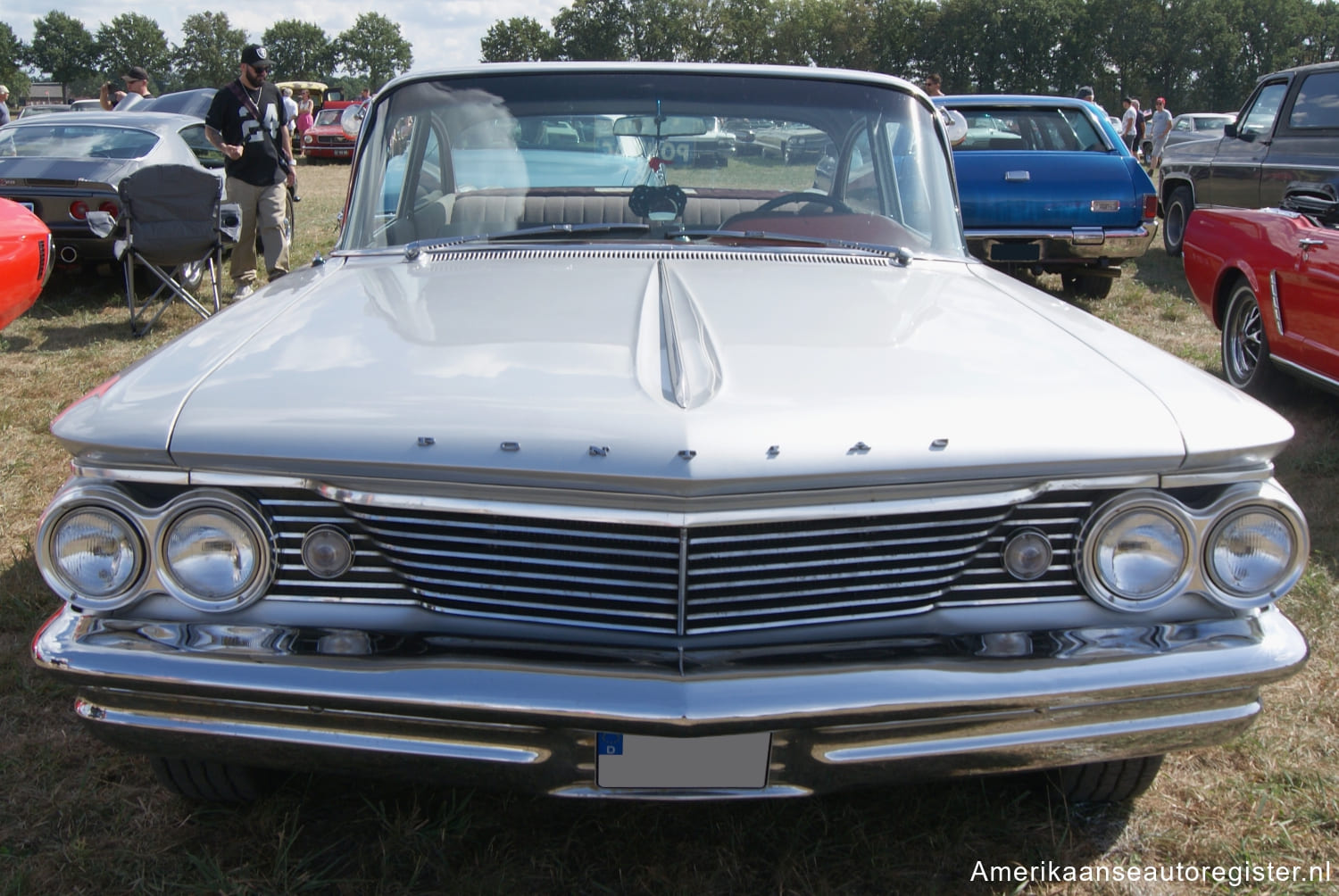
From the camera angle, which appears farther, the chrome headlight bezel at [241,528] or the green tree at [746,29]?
the green tree at [746,29]

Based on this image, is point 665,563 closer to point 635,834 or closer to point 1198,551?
point 635,834

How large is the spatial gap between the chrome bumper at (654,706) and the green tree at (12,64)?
8548 cm

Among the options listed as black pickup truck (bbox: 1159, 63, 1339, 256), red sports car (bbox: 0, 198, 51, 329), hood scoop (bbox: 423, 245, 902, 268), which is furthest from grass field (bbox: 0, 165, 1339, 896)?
black pickup truck (bbox: 1159, 63, 1339, 256)

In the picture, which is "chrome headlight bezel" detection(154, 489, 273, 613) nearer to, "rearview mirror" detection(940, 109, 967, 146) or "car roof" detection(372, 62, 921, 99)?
"car roof" detection(372, 62, 921, 99)

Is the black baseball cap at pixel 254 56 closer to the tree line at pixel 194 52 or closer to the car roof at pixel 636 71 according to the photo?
the car roof at pixel 636 71

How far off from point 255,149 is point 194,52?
328 feet

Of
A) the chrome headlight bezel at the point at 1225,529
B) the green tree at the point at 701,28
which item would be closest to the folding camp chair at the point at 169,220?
the chrome headlight bezel at the point at 1225,529

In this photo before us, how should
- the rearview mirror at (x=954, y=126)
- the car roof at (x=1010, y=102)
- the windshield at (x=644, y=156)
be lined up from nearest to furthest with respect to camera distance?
the windshield at (x=644, y=156) → the rearview mirror at (x=954, y=126) → the car roof at (x=1010, y=102)

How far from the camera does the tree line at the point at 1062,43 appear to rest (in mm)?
67438

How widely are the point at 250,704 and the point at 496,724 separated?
0.42 m

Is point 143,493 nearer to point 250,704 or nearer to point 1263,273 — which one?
point 250,704

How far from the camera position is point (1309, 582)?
3.51 meters

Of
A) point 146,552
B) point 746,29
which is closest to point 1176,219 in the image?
point 146,552

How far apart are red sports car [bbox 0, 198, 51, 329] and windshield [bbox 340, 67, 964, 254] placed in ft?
11.2
